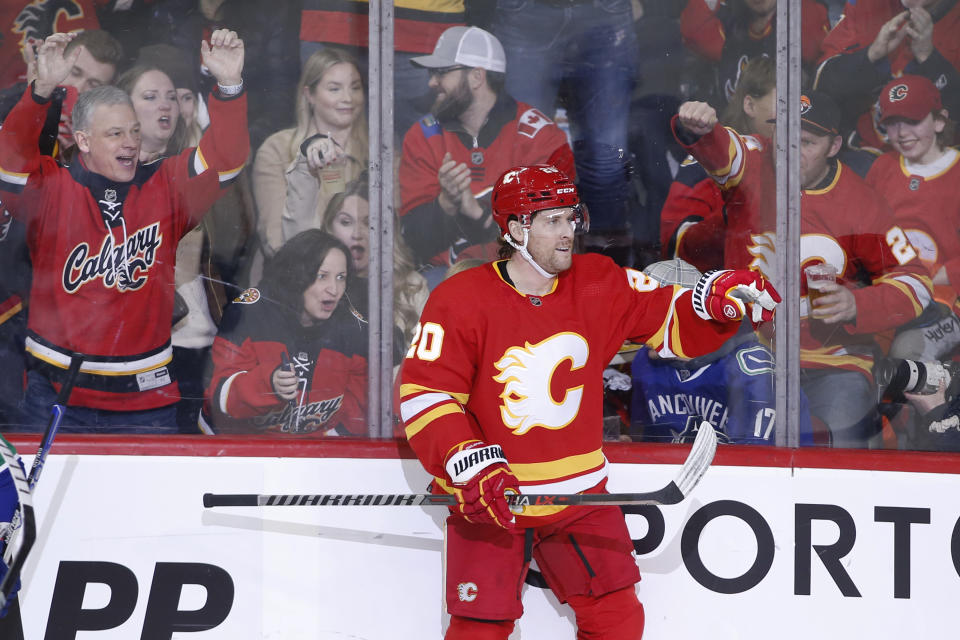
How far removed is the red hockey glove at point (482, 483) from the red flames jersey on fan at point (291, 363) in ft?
2.55

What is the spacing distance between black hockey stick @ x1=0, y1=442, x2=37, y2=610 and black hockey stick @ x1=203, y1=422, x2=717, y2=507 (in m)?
0.41

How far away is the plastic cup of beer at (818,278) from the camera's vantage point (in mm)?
2957

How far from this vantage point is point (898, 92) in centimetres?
296

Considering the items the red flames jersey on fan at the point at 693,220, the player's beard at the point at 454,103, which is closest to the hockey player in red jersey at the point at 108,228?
the player's beard at the point at 454,103

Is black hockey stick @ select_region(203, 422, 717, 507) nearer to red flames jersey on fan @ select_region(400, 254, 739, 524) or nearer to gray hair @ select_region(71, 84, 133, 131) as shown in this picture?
red flames jersey on fan @ select_region(400, 254, 739, 524)

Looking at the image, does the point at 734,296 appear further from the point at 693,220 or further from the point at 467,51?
the point at 467,51

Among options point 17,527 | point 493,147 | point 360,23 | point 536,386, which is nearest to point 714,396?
point 536,386

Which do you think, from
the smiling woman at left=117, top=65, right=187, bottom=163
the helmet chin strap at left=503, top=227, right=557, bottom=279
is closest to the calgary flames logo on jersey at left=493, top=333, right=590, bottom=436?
the helmet chin strap at left=503, top=227, right=557, bottom=279

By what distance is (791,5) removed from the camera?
2893 millimetres

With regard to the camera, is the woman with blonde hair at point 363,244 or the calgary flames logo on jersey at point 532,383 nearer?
the calgary flames logo on jersey at point 532,383

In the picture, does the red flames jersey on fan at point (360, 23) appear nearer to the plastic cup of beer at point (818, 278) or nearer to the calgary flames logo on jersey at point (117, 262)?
the calgary flames logo on jersey at point (117, 262)

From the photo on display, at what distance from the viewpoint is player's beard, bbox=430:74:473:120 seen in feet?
9.80

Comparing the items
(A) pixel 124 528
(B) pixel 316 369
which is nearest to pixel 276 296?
(B) pixel 316 369

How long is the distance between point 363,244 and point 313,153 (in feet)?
1.05
